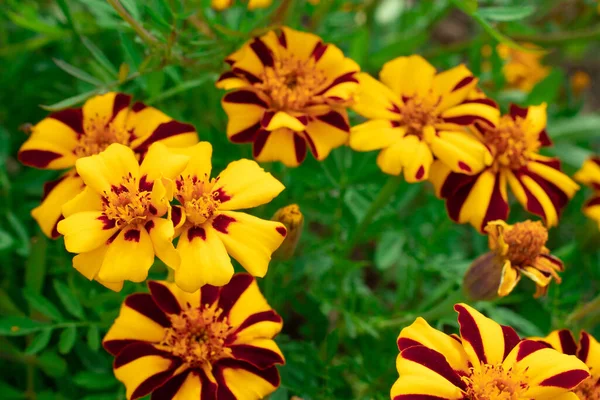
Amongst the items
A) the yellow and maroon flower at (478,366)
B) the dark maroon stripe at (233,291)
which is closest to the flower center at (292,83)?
the dark maroon stripe at (233,291)

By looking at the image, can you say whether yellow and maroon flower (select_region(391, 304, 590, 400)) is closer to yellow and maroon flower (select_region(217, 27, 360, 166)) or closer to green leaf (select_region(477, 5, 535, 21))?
yellow and maroon flower (select_region(217, 27, 360, 166))

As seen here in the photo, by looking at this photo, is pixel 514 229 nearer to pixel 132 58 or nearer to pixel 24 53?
pixel 132 58

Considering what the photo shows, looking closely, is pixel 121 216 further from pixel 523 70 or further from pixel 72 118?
pixel 523 70

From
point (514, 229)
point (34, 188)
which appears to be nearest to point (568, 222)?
point (514, 229)

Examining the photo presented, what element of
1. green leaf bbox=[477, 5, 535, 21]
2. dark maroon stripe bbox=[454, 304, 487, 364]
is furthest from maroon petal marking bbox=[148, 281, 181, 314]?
green leaf bbox=[477, 5, 535, 21]

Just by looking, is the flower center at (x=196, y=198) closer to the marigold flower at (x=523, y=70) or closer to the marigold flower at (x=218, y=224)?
the marigold flower at (x=218, y=224)
